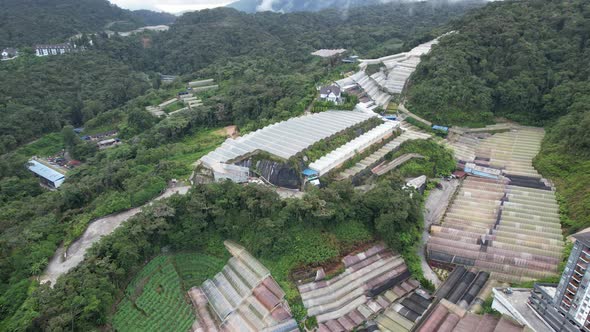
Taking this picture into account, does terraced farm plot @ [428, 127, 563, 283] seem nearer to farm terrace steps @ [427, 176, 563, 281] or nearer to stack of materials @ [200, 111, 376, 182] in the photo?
farm terrace steps @ [427, 176, 563, 281]

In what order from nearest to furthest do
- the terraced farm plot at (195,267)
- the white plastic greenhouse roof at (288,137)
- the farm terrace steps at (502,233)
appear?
the farm terrace steps at (502,233), the terraced farm plot at (195,267), the white plastic greenhouse roof at (288,137)

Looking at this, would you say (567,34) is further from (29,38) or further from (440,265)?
(29,38)

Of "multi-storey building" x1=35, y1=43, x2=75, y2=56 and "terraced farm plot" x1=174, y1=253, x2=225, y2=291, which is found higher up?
"multi-storey building" x1=35, y1=43, x2=75, y2=56

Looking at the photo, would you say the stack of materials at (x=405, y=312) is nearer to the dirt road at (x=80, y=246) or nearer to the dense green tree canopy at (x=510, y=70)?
the dirt road at (x=80, y=246)

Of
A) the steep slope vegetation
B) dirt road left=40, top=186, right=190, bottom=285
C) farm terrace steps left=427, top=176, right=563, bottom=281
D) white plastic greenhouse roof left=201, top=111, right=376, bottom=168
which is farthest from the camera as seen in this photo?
the steep slope vegetation

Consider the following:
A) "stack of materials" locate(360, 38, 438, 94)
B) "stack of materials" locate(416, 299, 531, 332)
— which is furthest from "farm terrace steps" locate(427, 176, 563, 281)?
"stack of materials" locate(360, 38, 438, 94)

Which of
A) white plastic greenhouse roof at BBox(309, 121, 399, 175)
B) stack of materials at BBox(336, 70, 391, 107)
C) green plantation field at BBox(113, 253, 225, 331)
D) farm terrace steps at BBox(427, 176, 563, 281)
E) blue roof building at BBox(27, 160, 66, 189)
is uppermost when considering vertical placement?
stack of materials at BBox(336, 70, 391, 107)

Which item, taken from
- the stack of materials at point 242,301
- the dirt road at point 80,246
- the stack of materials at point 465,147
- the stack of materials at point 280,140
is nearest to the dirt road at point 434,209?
the stack of materials at point 465,147
